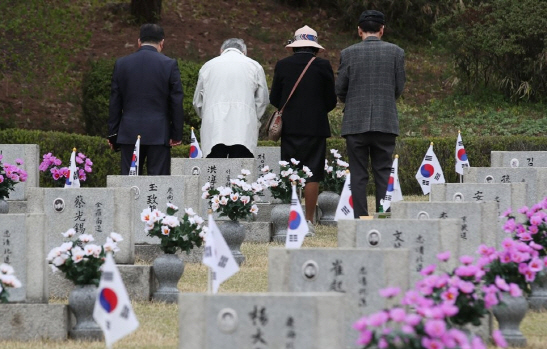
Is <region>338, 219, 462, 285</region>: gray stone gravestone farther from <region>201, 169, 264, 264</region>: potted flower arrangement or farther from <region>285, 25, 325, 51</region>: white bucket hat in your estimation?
<region>285, 25, 325, 51</region>: white bucket hat

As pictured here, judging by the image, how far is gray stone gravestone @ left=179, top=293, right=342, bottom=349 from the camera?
5.33 meters

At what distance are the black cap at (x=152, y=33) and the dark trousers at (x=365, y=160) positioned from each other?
1951 millimetres

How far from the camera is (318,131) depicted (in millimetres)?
11633

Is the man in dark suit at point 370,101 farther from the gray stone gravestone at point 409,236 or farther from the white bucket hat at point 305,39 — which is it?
the gray stone gravestone at point 409,236

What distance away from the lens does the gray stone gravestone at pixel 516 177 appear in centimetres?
1045

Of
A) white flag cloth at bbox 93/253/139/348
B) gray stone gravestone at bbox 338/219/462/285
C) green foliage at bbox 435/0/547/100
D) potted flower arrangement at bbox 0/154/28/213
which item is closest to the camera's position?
white flag cloth at bbox 93/253/139/348

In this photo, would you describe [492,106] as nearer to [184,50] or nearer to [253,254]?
[184,50]

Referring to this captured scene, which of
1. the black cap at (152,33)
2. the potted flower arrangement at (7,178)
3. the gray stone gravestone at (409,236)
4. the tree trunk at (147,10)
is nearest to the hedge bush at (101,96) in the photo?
the potted flower arrangement at (7,178)

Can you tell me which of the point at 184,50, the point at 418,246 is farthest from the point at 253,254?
the point at 184,50

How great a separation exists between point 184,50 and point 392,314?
20.8 metres

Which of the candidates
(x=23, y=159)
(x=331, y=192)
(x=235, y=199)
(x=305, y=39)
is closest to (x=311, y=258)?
(x=235, y=199)

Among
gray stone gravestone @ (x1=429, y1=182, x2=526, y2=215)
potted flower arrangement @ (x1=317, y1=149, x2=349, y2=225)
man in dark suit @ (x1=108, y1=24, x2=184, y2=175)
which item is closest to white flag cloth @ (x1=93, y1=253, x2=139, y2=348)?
gray stone gravestone @ (x1=429, y1=182, x2=526, y2=215)

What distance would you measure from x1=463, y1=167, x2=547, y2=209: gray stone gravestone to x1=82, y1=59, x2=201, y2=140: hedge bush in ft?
28.2

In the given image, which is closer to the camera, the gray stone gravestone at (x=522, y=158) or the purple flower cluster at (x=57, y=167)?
the gray stone gravestone at (x=522, y=158)
